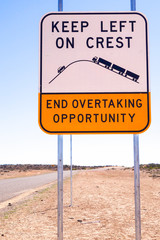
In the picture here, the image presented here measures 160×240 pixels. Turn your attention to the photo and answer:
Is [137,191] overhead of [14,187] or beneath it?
overhead

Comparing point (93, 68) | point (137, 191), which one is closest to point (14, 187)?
point (93, 68)

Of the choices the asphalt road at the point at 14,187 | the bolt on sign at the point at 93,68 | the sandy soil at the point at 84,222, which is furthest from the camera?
the asphalt road at the point at 14,187

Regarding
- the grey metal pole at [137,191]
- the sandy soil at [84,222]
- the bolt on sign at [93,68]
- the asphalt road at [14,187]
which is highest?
the bolt on sign at [93,68]

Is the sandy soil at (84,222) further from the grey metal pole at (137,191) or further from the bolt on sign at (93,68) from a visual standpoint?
the bolt on sign at (93,68)

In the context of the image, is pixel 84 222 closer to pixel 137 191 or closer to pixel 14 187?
pixel 137 191

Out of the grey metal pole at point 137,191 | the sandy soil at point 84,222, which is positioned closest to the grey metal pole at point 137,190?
the grey metal pole at point 137,191

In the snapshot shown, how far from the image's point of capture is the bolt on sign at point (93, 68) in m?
2.85

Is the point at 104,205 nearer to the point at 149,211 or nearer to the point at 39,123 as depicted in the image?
the point at 149,211

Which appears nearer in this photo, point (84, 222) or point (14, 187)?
point (84, 222)

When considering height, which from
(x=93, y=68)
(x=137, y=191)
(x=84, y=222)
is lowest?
(x=84, y=222)

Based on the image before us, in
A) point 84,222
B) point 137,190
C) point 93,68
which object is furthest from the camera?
point 84,222

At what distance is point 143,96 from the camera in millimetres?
2857

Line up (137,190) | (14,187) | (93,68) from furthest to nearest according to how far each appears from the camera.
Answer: (14,187), (93,68), (137,190)

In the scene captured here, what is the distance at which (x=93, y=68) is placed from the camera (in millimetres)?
2895
